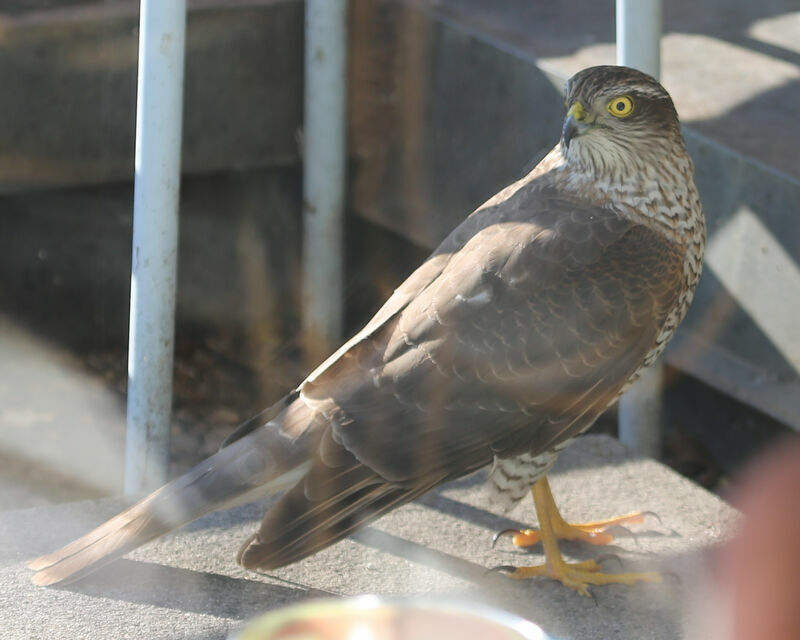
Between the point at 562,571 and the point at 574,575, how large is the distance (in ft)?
0.13

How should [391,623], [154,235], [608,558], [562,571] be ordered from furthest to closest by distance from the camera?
1. [154,235]
2. [608,558]
3. [562,571]
4. [391,623]

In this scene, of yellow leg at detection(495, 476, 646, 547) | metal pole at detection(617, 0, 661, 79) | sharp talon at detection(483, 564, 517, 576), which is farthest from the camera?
metal pole at detection(617, 0, 661, 79)

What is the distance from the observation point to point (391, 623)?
3.79 feet

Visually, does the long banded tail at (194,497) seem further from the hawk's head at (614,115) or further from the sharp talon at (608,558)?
the hawk's head at (614,115)

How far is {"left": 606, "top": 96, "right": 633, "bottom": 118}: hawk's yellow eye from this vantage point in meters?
3.39

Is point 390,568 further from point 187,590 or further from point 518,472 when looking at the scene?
point 187,590

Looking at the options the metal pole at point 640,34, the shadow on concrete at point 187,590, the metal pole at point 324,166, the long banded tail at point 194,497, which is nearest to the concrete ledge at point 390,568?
the shadow on concrete at point 187,590

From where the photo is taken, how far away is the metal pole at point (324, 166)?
18.1 ft

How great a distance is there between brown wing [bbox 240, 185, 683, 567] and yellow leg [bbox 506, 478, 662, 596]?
29 centimetres

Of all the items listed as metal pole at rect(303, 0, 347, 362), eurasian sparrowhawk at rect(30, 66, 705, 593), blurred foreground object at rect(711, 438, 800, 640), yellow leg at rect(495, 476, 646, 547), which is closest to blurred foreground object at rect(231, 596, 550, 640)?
blurred foreground object at rect(711, 438, 800, 640)

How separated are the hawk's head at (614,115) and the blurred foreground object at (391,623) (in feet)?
7.98

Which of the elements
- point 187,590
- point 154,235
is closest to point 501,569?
point 187,590

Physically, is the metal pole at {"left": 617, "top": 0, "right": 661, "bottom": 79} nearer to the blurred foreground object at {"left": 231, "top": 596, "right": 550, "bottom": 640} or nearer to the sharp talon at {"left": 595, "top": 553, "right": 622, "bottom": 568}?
the sharp talon at {"left": 595, "top": 553, "right": 622, "bottom": 568}

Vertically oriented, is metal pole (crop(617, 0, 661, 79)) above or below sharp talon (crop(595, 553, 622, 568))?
above
